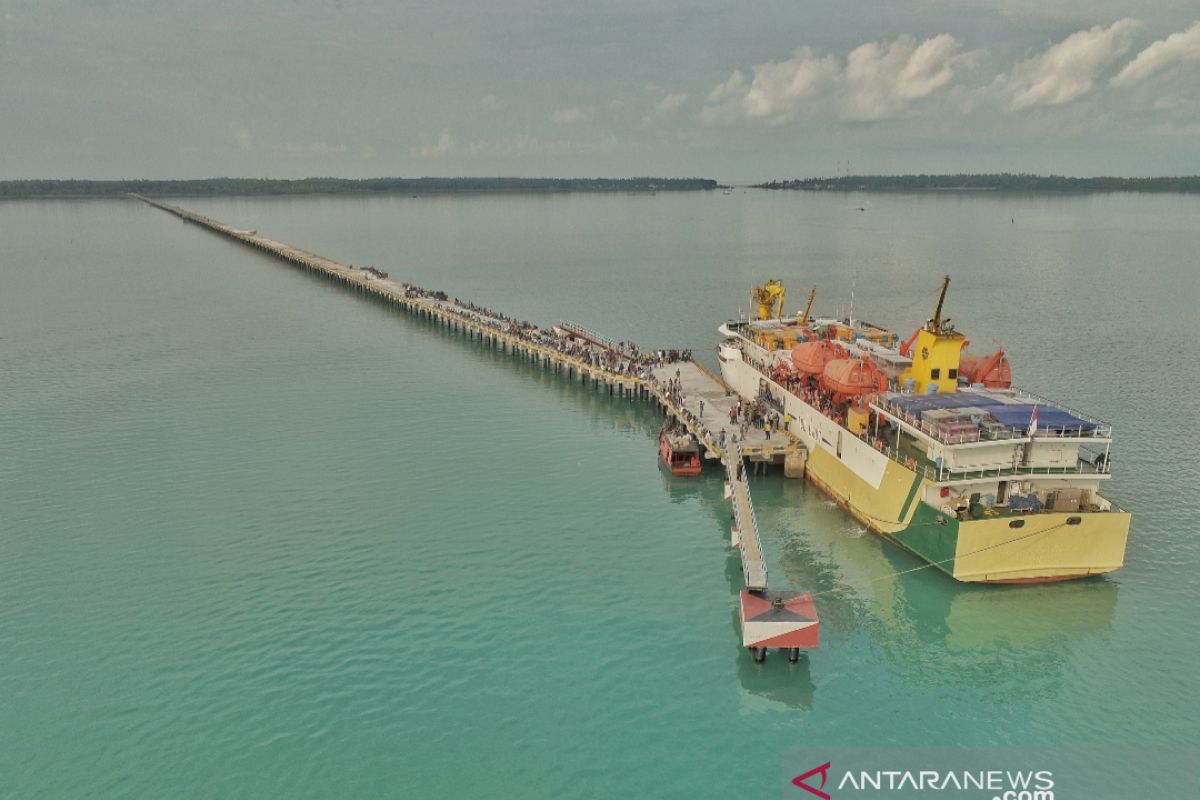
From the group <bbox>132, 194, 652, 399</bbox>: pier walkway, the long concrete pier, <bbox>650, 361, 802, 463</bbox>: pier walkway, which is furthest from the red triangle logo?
<bbox>132, 194, 652, 399</bbox>: pier walkway

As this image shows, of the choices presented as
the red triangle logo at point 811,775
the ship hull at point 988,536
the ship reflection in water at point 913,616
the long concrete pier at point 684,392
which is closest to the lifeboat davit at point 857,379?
the ship hull at point 988,536

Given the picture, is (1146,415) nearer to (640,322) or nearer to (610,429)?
(610,429)

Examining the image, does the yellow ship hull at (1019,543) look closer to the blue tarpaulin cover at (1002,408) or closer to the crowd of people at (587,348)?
the blue tarpaulin cover at (1002,408)

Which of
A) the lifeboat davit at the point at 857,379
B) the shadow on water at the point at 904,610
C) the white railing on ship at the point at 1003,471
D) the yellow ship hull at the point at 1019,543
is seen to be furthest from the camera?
the lifeboat davit at the point at 857,379

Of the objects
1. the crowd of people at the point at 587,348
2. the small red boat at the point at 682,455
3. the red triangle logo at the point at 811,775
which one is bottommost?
the red triangle logo at the point at 811,775

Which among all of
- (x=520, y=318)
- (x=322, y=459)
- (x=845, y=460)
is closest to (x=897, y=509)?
(x=845, y=460)

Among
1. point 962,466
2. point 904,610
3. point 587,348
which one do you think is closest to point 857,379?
point 962,466

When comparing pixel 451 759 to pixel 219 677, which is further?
pixel 219 677

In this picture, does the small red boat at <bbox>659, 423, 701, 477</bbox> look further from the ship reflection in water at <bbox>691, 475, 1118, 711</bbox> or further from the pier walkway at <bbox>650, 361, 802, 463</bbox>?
the ship reflection in water at <bbox>691, 475, 1118, 711</bbox>
